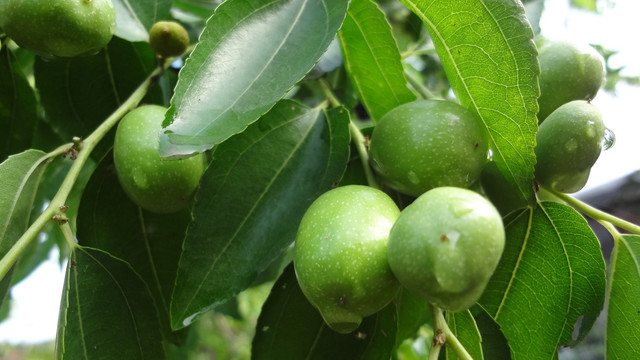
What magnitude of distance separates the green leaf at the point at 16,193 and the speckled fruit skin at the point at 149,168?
4.9 inches

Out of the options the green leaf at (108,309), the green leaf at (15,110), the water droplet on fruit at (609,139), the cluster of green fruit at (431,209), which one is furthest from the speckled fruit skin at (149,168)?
the water droplet on fruit at (609,139)

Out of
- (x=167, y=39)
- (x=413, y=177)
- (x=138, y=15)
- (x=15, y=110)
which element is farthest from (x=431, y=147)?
(x=15, y=110)

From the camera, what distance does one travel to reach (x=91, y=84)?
115 cm

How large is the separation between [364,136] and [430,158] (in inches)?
9.1

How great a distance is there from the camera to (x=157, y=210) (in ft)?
3.00

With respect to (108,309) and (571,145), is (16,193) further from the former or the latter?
(571,145)

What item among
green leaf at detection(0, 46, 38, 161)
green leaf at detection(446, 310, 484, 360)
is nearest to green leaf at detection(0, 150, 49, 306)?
green leaf at detection(0, 46, 38, 161)

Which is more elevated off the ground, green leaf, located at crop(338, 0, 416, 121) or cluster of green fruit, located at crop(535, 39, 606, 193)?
green leaf, located at crop(338, 0, 416, 121)

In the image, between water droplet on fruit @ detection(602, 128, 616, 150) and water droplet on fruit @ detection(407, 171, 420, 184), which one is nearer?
water droplet on fruit @ detection(407, 171, 420, 184)

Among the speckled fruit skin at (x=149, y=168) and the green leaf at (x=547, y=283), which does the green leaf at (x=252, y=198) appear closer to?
the speckled fruit skin at (x=149, y=168)

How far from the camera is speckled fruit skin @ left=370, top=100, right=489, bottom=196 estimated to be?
811mm

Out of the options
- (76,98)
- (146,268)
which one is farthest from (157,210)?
(76,98)

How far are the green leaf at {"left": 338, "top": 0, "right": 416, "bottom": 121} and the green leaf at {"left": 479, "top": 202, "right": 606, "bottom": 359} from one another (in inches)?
11.2

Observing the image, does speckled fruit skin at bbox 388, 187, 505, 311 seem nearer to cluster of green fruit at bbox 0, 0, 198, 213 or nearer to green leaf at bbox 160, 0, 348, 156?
green leaf at bbox 160, 0, 348, 156
